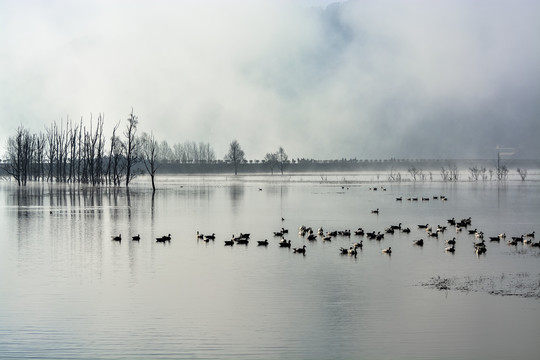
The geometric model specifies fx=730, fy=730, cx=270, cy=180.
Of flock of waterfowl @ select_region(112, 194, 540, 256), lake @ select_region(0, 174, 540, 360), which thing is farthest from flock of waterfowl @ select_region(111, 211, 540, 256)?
lake @ select_region(0, 174, 540, 360)

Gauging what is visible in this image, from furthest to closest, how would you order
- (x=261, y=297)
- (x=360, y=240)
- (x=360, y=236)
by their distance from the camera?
(x=360, y=236) → (x=360, y=240) → (x=261, y=297)

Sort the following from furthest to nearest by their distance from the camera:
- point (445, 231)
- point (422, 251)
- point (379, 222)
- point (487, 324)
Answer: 1. point (379, 222)
2. point (445, 231)
3. point (422, 251)
4. point (487, 324)

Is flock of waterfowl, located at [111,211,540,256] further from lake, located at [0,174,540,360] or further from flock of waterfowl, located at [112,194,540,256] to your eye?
lake, located at [0,174,540,360]

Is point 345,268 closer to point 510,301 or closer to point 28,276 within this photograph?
point 510,301

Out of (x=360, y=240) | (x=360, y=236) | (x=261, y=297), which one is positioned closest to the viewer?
(x=261, y=297)

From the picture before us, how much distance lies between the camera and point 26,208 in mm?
52500

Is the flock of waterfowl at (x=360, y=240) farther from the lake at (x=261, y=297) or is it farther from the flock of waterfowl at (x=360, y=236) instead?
the lake at (x=261, y=297)

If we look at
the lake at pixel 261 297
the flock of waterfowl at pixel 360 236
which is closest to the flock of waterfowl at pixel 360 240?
the flock of waterfowl at pixel 360 236

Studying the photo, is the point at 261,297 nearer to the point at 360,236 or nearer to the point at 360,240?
the point at 360,240

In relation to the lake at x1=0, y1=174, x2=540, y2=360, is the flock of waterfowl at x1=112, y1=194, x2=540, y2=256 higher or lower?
higher

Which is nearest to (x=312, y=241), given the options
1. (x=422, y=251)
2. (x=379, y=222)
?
(x=422, y=251)

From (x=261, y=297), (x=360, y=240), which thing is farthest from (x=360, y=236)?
(x=261, y=297)

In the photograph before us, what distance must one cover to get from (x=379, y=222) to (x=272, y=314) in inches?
945

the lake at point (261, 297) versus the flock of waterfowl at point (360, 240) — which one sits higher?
the flock of waterfowl at point (360, 240)
